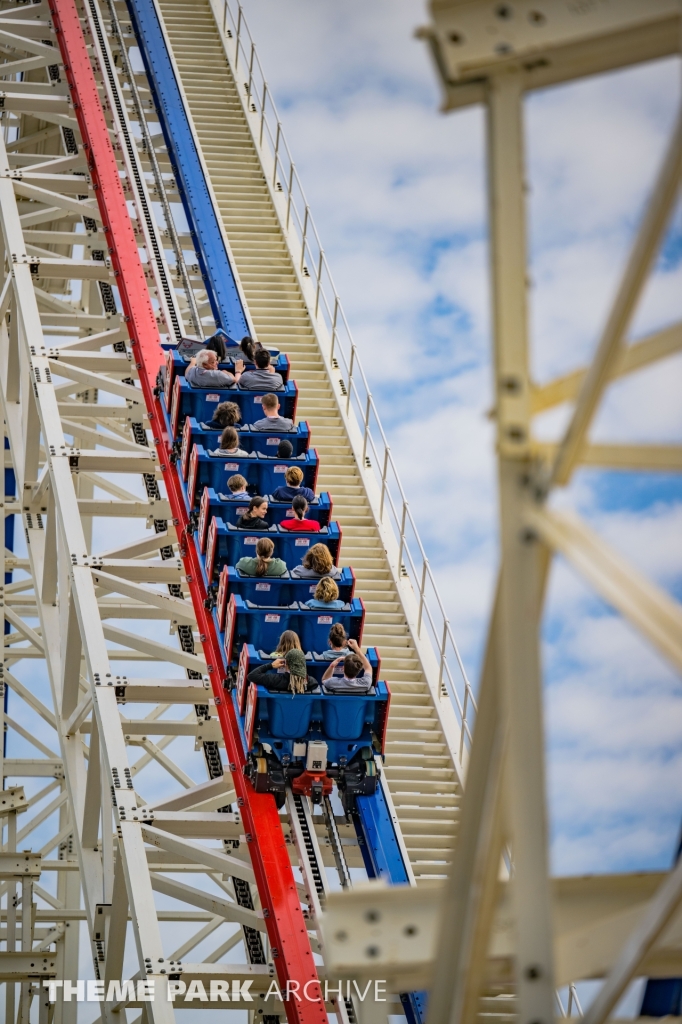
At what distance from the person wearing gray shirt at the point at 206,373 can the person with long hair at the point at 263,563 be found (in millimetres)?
2118

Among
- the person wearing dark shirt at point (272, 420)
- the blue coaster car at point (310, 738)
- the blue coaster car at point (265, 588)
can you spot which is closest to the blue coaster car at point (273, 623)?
the blue coaster car at point (265, 588)

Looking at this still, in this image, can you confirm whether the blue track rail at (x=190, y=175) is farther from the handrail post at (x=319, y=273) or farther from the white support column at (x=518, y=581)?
the white support column at (x=518, y=581)

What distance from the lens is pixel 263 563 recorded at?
1014 centimetres

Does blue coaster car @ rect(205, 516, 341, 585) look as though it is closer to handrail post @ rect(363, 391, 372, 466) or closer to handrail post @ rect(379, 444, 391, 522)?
handrail post @ rect(379, 444, 391, 522)

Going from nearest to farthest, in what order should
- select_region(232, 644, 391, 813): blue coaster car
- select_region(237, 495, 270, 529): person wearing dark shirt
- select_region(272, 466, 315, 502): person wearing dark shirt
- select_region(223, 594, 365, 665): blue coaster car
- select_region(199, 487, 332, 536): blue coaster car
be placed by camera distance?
1. select_region(232, 644, 391, 813): blue coaster car
2. select_region(223, 594, 365, 665): blue coaster car
3. select_region(237, 495, 270, 529): person wearing dark shirt
4. select_region(199, 487, 332, 536): blue coaster car
5. select_region(272, 466, 315, 502): person wearing dark shirt

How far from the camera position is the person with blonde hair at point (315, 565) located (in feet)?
33.6

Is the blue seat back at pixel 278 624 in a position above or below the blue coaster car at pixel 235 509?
below

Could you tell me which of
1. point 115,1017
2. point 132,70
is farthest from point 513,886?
point 132,70

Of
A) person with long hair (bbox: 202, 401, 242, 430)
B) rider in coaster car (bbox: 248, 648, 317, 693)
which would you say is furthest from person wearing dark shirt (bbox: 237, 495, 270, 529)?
rider in coaster car (bbox: 248, 648, 317, 693)

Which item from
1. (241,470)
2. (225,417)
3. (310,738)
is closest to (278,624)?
(310,738)

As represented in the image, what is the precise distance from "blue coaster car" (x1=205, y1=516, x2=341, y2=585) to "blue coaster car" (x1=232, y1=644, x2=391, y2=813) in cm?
117

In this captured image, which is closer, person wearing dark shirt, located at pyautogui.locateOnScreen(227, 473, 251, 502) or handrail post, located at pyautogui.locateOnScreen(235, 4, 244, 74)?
person wearing dark shirt, located at pyautogui.locateOnScreen(227, 473, 251, 502)

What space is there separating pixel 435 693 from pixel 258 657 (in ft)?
8.57

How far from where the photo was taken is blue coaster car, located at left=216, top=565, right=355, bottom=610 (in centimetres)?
1015
